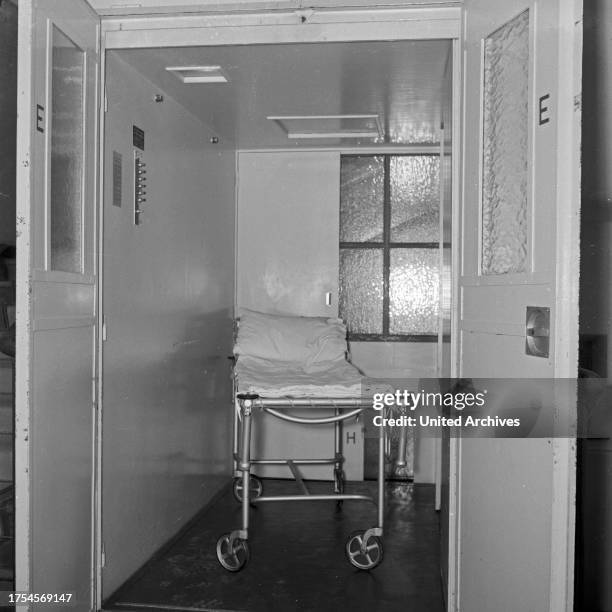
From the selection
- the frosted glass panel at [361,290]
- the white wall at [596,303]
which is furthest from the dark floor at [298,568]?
the frosted glass panel at [361,290]

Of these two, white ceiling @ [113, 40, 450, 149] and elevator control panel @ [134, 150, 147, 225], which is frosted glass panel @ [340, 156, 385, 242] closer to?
white ceiling @ [113, 40, 450, 149]

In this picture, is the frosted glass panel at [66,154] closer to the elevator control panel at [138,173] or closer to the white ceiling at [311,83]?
the white ceiling at [311,83]

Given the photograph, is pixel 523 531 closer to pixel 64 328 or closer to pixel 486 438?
pixel 486 438

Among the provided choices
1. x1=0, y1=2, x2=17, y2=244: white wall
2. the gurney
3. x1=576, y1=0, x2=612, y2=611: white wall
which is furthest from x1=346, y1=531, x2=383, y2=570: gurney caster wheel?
x1=0, y1=2, x2=17, y2=244: white wall

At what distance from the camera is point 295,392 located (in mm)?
3338

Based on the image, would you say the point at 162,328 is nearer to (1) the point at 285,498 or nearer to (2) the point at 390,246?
(1) the point at 285,498

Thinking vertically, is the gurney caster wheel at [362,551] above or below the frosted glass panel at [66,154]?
below

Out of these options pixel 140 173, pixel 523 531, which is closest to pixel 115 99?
pixel 140 173

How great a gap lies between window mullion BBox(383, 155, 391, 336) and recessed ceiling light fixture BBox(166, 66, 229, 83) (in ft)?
5.69

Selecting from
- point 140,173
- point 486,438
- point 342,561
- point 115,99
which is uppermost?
point 115,99

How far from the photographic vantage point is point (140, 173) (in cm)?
313

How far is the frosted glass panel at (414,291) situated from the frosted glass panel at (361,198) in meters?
0.22

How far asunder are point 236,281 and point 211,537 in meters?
1.74

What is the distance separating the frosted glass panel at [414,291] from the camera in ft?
15.6
